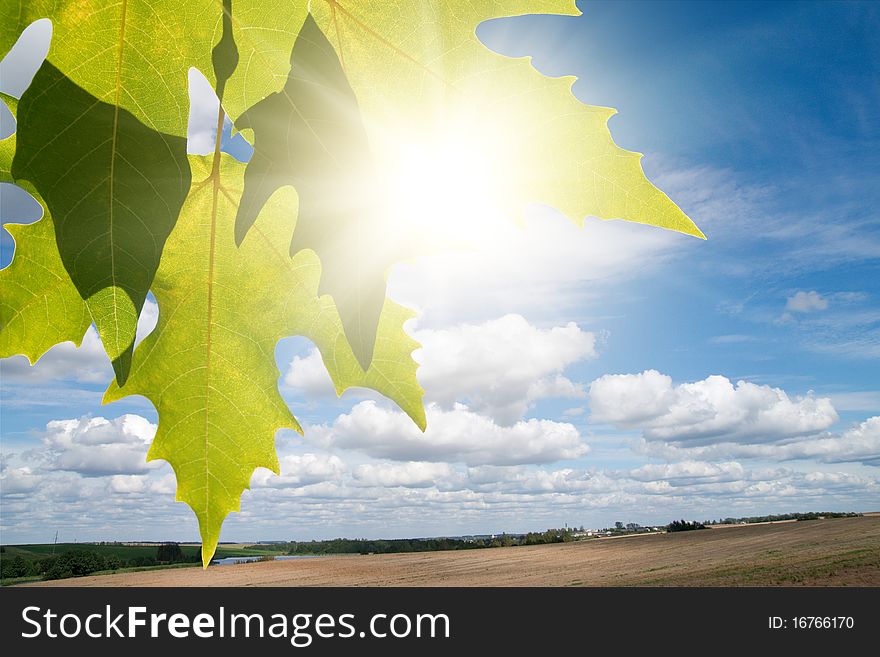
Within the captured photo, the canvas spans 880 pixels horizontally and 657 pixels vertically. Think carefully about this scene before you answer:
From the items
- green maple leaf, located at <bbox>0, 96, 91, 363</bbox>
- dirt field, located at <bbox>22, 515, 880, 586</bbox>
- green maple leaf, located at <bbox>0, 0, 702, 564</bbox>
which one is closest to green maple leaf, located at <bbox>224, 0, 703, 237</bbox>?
green maple leaf, located at <bbox>0, 0, 702, 564</bbox>

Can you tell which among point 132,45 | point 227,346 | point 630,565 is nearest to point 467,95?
point 132,45

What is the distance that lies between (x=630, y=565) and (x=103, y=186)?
48.7m

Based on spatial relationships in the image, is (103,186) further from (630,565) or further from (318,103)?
(630,565)

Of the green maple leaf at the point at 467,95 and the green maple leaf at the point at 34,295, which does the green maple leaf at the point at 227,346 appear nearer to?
the green maple leaf at the point at 34,295

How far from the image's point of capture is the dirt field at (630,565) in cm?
3781

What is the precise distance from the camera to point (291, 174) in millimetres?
790

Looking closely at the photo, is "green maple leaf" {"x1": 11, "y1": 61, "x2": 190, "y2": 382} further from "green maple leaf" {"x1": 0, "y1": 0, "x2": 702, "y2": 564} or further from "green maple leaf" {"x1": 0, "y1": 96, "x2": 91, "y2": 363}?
"green maple leaf" {"x1": 0, "y1": 96, "x2": 91, "y2": 363}

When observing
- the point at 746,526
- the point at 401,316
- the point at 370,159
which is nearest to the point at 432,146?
the point at 370,159

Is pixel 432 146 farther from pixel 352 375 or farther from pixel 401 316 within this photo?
pixel 352 375

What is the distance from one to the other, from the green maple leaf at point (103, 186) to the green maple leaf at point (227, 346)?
231mm

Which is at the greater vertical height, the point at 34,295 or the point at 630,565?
the point at 34,295

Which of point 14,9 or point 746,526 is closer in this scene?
point 14,9

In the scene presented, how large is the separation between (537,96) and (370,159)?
0.67 ft

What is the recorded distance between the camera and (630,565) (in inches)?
1766
